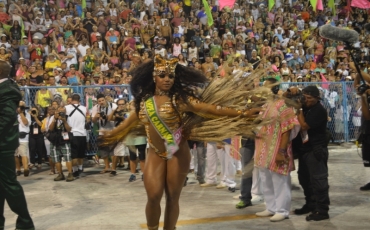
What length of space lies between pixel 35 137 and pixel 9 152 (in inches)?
218

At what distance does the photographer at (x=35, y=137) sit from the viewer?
11586mm

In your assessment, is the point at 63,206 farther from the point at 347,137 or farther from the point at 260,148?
the point at 347,137

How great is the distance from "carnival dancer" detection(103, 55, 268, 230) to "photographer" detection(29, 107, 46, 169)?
626cm

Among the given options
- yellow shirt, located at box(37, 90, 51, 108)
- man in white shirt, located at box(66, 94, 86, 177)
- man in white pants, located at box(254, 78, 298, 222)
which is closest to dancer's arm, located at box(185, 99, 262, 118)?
man in white pants, located at box(254, 78, 298, 222)

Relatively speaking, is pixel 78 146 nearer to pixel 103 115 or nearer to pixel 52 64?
pixel 103 115

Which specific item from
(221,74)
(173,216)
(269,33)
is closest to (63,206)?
(173,216)

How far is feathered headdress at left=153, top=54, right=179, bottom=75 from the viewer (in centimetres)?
553

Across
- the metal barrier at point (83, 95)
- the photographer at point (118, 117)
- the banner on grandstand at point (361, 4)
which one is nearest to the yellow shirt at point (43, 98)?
the metal barrier at point (83, 95)

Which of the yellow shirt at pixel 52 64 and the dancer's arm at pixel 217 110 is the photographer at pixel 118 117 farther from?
the dancer's arm at pixel 217 110

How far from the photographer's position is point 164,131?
5562 millimetres

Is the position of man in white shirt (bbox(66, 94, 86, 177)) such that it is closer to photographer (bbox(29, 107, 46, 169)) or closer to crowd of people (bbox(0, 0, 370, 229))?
crowd of people (bbox(0, 0, 370, 229))

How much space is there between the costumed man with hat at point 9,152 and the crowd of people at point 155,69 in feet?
3.18

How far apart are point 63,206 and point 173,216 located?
319 centimetres

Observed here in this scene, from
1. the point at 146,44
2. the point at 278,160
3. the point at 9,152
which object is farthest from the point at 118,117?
the point at 146,44
